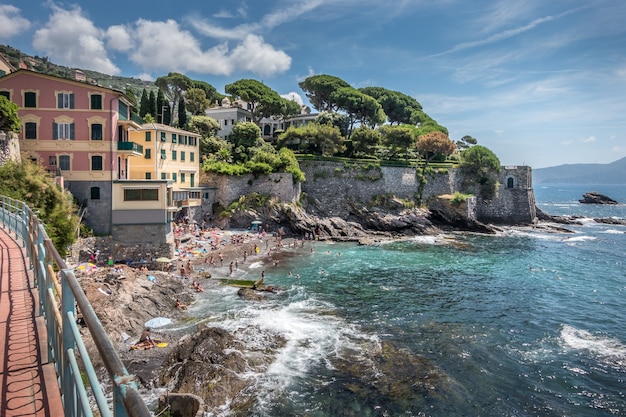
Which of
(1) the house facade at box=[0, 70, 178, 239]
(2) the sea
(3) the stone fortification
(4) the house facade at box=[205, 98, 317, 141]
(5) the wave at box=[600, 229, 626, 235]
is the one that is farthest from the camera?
(4) the house facade at box=[205, 98, 317, 141]

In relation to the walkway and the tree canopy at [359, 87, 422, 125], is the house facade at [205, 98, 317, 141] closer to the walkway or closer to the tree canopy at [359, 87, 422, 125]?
the tree canopy at [359, 87, 422, 125]

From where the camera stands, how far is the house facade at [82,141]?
98.6ft

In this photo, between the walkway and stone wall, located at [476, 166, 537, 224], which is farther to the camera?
stone wall, located at [476, 166, 537, 224]

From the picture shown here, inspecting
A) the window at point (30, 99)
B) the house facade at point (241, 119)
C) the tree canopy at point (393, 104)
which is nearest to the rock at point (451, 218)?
the house facade at point (241, 119)

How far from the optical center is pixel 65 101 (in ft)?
99.9

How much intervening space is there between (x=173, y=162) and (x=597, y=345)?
41905 millimetres

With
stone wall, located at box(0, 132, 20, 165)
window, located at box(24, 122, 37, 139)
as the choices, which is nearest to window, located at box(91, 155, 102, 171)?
window, located at box(24, 122, 37, 139)

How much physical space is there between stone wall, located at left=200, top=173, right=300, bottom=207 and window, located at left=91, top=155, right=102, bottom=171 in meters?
19.1

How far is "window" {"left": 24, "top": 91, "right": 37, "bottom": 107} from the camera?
98.2ft

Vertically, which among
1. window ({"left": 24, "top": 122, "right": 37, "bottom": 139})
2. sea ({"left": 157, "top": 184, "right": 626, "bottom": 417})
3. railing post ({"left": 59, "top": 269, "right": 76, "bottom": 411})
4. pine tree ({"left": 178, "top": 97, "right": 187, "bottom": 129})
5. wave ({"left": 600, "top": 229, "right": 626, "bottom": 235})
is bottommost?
sea ({"left": 157, "top": 184, "right": 626, "bottom": 417})

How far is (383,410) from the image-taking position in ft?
45.6

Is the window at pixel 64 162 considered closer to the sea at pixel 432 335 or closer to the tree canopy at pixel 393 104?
the sea at pixel 432 335

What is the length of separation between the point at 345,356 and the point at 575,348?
11.9 meters

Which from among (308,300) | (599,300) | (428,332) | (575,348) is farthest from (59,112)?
(599,300)
